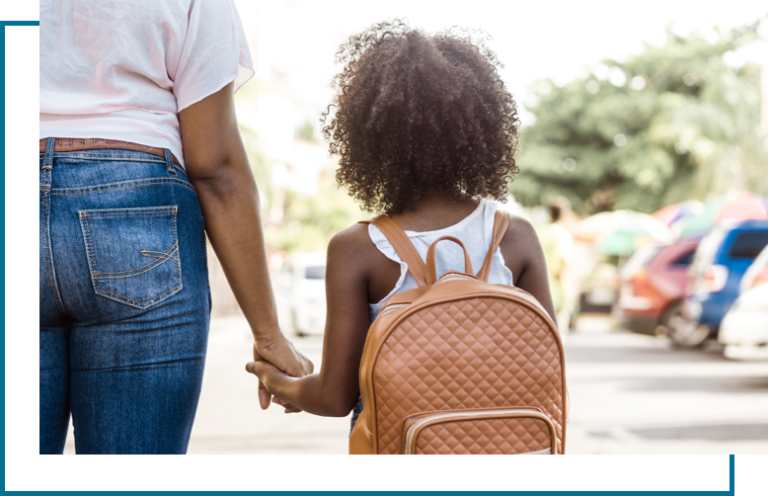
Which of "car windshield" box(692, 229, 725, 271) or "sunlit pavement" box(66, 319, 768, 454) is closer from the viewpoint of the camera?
"sunlit pavement" box(66, 319, 768, 454)

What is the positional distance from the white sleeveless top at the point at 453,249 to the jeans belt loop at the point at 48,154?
26.1 inches

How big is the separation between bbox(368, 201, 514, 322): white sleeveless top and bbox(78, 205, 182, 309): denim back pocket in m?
0.45

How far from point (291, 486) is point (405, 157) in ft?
2.59

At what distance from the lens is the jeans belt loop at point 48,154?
151 centimetres

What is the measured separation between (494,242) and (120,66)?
837 millimetres

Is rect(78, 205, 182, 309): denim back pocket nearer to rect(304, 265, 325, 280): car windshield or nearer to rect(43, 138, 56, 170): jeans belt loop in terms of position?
rect(43, 138, 56, 170): jeans belt loop

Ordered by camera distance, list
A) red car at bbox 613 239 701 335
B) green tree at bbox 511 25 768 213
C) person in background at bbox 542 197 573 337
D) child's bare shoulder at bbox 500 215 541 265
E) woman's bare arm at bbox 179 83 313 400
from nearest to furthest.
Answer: woman's bare arm at bbox 179 83 313 400 → child's bare shoulder at bbox 500 215 541 265 → person in background at bbox 542 197 573 337 → red car at bbox 613 239 701 335 → green tree at bbox 511 25 768 213

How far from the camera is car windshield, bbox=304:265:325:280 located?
15789 mm

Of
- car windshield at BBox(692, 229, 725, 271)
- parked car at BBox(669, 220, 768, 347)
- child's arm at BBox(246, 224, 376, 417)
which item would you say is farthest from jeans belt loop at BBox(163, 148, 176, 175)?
car windshield at BBox(692, 229, 725, 271)

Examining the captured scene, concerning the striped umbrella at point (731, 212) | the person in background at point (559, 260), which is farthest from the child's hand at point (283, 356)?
the striped umbrella at point (731, 212)

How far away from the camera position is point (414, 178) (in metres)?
1.88

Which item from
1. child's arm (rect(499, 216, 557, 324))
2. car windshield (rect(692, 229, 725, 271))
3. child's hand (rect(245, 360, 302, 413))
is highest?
child's arm (rect(499, 216, 557, 324))

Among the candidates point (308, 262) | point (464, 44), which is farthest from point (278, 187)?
point (464, 44)

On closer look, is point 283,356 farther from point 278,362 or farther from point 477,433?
point 477,433
